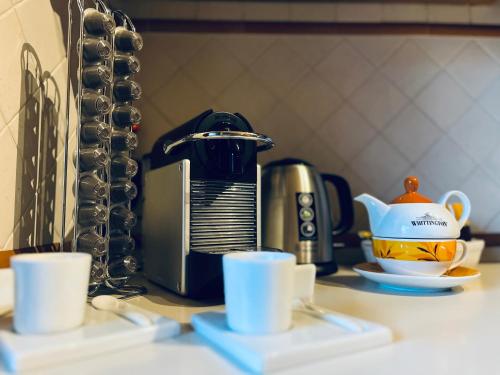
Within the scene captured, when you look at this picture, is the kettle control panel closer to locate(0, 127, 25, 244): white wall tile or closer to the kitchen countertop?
the kitchen countertop

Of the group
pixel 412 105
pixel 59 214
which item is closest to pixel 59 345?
pixel 59 214

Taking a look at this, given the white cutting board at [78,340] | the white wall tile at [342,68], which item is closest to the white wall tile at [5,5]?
the white cutting board at [78,340]

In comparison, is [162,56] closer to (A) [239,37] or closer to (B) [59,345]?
(A) [239,37]

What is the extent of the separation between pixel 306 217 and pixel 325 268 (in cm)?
12

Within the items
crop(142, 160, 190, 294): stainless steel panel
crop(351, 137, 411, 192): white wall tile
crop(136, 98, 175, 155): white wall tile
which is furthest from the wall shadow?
crop(351, 137, 411, 192): white wall tile

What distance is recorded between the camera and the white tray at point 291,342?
0.38m

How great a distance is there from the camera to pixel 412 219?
0.74 metres

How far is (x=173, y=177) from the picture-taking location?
0.69m

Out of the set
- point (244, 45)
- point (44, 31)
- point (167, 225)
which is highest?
point (244, 45)

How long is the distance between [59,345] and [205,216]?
305mm

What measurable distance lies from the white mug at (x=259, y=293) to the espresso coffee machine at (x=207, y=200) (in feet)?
0.60

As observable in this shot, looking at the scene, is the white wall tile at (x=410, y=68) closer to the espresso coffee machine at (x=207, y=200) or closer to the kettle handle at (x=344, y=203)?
the kettle handle at (x=344, y=203)

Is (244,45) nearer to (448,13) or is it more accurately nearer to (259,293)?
(448,13)

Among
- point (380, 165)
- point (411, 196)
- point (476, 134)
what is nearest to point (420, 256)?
point (411, 196)
